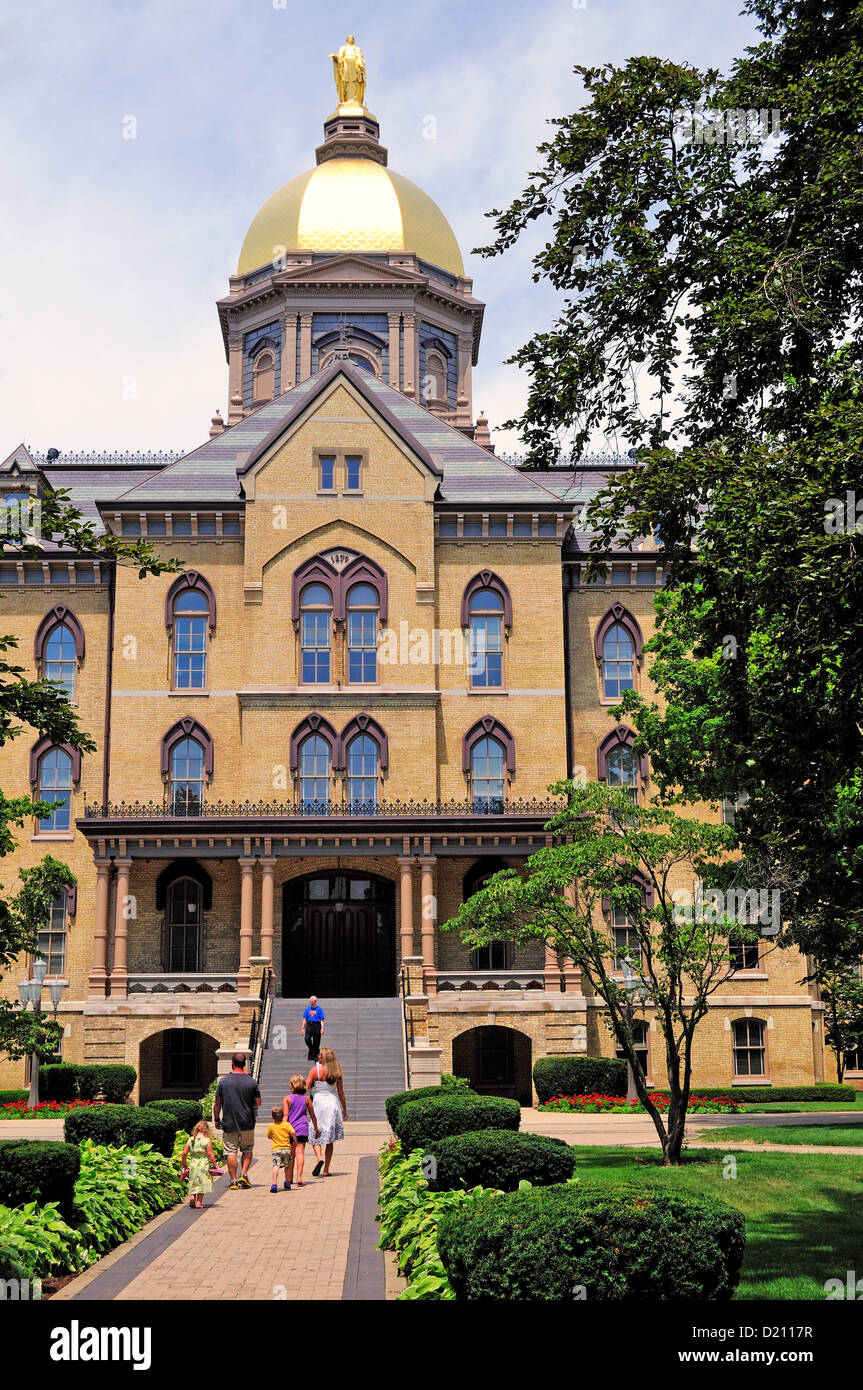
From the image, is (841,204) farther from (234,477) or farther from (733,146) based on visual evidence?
(234,477)

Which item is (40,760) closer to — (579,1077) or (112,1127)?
(579,1077)

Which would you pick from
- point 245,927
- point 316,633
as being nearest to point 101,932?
point 245,927

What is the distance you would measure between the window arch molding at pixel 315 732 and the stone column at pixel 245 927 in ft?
12.0

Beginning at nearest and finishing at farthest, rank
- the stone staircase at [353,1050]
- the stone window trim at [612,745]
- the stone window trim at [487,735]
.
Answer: the stone staircase at [353,1050] → the stone window trim at [487,735] → the stone window trim at [612,745]

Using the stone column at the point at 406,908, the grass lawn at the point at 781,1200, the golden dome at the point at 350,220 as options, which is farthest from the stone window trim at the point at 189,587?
the grass lawn at the point at 781,1200

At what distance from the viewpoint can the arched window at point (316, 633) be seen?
4009 cm

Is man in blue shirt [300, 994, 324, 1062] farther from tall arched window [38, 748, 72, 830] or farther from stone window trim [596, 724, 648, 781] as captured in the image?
stone window trim [596, 724, 648, 781]

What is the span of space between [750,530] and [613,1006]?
40.7 feet

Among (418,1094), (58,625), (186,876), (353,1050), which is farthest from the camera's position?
(58,625)

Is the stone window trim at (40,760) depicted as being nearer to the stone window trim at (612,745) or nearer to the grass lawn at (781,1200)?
the stone window trim at (612,745)

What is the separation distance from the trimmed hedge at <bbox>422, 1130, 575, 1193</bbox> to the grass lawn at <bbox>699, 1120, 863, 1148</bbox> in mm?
11679

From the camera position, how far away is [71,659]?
136 feet

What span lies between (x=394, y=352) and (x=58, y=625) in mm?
17449

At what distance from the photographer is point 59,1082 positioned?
34500 millimetres
